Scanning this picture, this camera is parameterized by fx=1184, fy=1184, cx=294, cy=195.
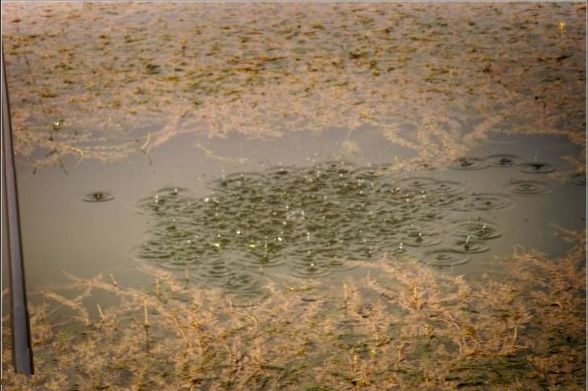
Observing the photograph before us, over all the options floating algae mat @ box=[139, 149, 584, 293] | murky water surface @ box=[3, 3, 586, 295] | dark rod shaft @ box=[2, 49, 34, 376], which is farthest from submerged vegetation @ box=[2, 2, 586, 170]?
dark rod shaft @ box=[2, 49, 34, 376]

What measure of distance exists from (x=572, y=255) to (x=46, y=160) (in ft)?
3.22

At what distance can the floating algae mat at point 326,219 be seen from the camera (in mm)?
1825

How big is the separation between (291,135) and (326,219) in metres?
0.40

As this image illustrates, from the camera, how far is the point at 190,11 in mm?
3219

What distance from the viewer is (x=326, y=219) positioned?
6.45 feet

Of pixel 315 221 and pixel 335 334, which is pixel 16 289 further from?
pixel 315 221

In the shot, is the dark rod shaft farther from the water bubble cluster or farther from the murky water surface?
the water bubble cluster

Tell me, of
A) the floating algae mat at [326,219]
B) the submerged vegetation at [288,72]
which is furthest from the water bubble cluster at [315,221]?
the submerged vegetation at [288,72]

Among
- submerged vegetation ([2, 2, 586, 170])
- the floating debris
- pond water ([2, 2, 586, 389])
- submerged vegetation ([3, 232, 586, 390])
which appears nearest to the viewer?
submerged vegetation ([3, 232, 586, 390])

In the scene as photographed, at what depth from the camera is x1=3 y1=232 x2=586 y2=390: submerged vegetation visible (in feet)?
4.86

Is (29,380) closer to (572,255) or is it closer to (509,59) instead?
(572,255)

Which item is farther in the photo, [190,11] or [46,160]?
[190,11]

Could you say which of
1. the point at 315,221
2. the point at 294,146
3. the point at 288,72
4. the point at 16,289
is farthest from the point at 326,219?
the point at 288,72

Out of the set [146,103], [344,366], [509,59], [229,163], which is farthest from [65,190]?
[509,59]
